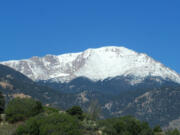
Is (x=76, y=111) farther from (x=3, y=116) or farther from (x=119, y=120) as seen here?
(x=3, y=116)

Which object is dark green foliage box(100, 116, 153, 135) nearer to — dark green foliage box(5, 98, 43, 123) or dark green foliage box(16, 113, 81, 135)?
dark green foliage box(16, 113, 81, 135)

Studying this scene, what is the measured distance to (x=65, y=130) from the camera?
82875mm

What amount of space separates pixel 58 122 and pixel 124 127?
32996mm

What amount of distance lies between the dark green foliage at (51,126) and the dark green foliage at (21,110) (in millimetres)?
14344

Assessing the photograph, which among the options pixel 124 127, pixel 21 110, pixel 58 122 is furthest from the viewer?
pixel 124 127

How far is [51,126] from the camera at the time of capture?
272ft

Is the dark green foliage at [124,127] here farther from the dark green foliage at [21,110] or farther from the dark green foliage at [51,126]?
the dark green foliage at [21,110]

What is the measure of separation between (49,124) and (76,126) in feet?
20.6

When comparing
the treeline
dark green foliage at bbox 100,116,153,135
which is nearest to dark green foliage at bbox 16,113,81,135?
the treeline

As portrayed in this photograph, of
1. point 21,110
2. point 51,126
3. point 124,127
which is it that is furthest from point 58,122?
point 124,127

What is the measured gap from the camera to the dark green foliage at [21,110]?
102 metres

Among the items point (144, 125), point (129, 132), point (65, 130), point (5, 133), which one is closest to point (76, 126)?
point (65, 130)

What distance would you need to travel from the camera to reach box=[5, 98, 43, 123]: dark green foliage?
102125 millimetres

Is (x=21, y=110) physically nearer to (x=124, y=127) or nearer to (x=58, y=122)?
(x=58, y=122)
